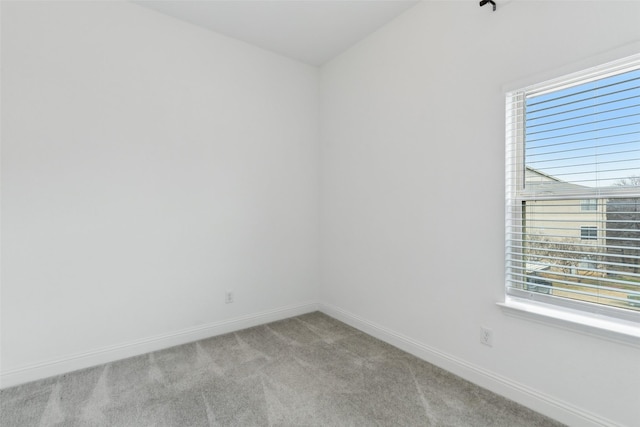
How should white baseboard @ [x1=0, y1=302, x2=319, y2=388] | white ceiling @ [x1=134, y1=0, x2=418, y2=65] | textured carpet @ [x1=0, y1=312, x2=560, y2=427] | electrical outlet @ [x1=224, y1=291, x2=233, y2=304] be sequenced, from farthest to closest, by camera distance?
electrical outlet @ [x1=224, y1=291, x2=233, y2=304]
white ceiling @ [x1=134, y1=0, x2=418, y2=65]
white baseboard @ [x1=0, y1=302, x2=319, y2=388]
textured carpet @ [x1=0, y1=312, x2=560, y2=427]

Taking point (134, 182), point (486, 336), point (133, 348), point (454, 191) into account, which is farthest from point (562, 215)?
point (133, 348)

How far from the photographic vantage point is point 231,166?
302cm

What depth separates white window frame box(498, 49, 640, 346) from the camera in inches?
61.1

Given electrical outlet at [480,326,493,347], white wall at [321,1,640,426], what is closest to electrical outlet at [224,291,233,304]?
white wall at [321,1,640,426]

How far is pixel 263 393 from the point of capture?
202 cm

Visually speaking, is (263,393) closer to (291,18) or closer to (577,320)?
(577,320)

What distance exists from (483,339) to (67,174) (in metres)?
3.19

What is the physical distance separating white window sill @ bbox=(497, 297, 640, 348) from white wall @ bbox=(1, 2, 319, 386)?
2.19 metres

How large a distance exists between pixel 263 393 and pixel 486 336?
153cm

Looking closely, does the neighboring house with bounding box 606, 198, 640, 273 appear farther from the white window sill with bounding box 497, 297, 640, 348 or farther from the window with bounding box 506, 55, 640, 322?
the white window sill with bounding box 497, 297, 640, 348

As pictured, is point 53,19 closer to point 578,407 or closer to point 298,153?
point 298,153

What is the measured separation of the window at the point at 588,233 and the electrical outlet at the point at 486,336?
80 cm

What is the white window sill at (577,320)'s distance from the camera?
1.52m

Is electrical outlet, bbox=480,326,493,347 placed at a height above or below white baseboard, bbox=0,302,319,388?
above
